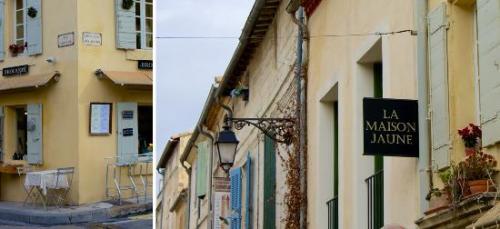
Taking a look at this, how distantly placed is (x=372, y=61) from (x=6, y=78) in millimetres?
14370

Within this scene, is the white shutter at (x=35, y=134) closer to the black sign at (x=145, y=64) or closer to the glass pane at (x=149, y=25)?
the black sign at (x=145, y=64)

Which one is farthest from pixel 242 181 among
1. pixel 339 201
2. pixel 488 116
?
pixel 488 116

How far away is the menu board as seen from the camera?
23.0m

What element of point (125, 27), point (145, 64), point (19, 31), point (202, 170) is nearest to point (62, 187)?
point (145, 64)

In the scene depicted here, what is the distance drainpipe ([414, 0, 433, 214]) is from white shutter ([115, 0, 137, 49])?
49.0 feet

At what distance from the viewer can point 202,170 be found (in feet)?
86.2

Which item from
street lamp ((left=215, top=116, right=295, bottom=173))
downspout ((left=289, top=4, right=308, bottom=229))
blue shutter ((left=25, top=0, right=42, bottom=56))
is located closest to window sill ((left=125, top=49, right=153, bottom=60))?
blue shutter ((left=25, top=0, right=42, bottom=56))

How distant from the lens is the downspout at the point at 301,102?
13492 mm

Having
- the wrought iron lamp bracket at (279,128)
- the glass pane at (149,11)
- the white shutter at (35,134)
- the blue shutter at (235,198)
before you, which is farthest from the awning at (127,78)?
the wrought iron lamp bracket at (279,128)

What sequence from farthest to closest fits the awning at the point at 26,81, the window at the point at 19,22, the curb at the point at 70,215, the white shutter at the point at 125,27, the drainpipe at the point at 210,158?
the drainpipe at the point at 210,158
the window at the point at 19,22
the white shutter at the point at 125,27
the awning at the point at 26,81
the curb at the point at 70,215

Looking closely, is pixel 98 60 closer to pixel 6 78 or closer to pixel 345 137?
pixel 6 78

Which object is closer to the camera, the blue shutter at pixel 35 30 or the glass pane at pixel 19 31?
the blue shutter at pixel 35 30

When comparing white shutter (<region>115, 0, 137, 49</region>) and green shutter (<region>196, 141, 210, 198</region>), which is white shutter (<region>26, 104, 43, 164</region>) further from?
green shutter (<region>196, 141, 210, 198</region>)

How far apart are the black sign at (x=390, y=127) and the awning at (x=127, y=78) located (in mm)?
14501
